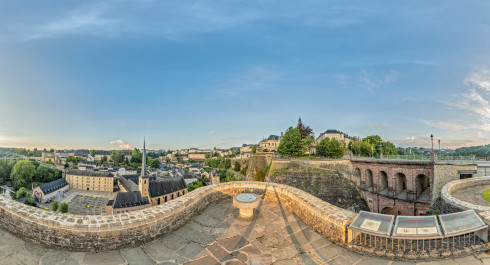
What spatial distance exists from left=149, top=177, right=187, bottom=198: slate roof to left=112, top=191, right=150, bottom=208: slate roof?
10.4 ft

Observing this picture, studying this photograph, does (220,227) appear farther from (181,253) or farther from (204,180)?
(204,180)

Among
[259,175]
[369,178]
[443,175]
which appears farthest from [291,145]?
[443,175]

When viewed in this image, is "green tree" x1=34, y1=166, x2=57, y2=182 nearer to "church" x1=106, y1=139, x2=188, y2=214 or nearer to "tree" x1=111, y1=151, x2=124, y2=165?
"tree" x1=111, y1=151, x2=124, y2=165

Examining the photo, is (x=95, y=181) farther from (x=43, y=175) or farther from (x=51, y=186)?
(x=43, y=175)

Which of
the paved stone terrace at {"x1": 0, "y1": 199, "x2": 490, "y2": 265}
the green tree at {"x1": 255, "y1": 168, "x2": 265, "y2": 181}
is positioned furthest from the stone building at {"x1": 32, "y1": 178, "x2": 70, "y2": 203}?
the paved stone terrace at {"x1": 0, "y1": 199, "x2": 490, "y2": 265}

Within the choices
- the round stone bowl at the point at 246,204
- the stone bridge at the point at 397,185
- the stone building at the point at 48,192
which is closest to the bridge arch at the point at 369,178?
the stone bridge at the point at 397,185

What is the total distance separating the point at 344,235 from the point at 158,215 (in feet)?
13.8

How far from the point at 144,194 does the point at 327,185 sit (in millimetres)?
37554

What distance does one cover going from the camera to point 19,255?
3.97m

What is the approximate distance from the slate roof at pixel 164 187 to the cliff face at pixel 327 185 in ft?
96.3

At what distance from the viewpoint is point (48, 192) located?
189 feet

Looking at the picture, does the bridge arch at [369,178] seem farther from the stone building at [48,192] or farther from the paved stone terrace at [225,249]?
the stone building at [48,192]

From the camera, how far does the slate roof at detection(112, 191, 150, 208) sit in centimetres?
4192

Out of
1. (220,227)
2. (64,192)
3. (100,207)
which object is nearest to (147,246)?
(220,227)
